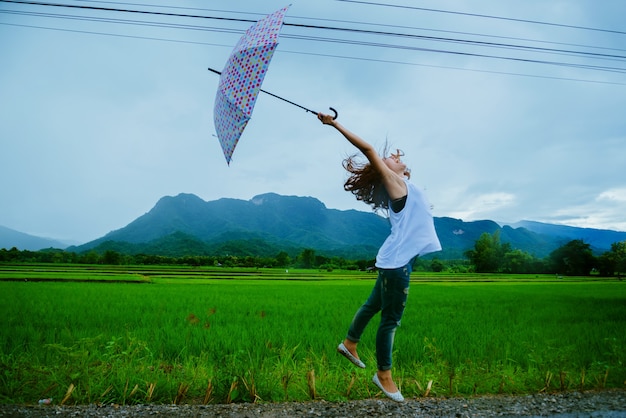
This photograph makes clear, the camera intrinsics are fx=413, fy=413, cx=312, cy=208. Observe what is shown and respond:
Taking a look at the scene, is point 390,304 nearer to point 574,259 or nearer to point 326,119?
point 326,119

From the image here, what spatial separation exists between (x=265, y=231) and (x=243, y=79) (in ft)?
403

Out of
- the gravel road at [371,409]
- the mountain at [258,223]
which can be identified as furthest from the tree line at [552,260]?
the mountain at [258,223]

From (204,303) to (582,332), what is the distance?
8.07m

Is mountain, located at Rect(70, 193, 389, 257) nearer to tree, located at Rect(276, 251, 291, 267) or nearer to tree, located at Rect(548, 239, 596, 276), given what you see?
tree, located at Rect(276, 251, 291, 267)

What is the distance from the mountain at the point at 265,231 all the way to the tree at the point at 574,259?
15363mm

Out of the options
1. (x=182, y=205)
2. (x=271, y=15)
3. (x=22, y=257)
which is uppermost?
(x=182, y=205)

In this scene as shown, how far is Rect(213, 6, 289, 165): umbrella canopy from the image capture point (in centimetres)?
306

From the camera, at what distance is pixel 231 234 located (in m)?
98.2

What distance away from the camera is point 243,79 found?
3125 millimetres

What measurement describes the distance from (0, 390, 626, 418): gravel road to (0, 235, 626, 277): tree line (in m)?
29.4

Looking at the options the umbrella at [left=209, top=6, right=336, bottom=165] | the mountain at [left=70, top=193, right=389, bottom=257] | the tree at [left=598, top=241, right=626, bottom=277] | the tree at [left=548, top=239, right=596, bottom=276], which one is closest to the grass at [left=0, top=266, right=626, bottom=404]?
the umbrella at [left=209, top=6, right=336, bottom=165]

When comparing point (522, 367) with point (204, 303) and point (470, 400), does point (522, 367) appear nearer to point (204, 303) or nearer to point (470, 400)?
point (470, 400)

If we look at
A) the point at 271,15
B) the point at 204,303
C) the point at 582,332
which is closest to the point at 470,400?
the point at 271,15

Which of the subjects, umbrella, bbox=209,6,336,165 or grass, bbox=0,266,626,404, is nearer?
umbrella, bbox=209,6,336,165
